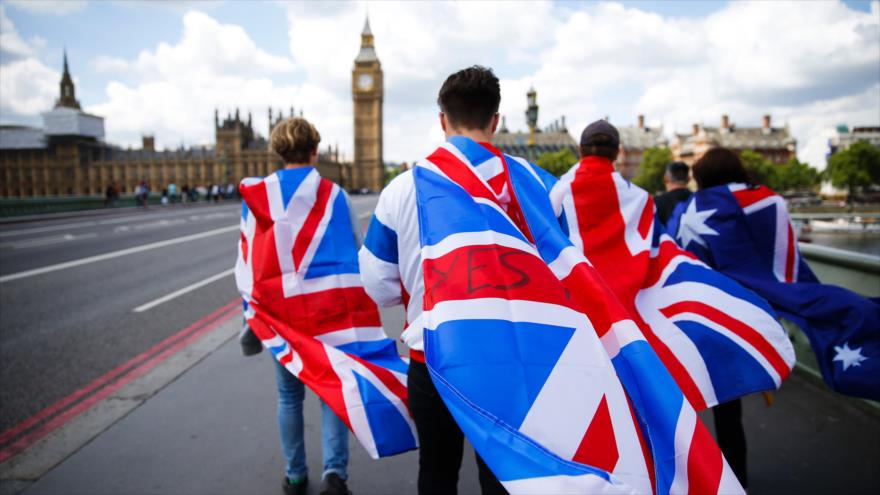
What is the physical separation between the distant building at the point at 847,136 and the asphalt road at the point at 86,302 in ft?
393

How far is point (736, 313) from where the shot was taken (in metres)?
2.72

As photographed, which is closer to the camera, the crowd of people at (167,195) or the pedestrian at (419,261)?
the pedestrian at (419,261)

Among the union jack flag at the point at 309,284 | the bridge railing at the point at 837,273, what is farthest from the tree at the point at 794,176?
the union jack flag at the point at 309,284

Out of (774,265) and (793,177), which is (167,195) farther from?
(793,177)

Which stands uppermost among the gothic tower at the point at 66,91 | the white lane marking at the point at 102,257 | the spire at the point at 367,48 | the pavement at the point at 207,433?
the spire at the point at 367,48

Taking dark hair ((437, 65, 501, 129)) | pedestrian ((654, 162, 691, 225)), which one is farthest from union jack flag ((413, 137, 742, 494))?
pedestrian ((654, 162, 691, 225))

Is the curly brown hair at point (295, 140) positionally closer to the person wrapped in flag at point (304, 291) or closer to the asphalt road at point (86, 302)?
the person wrapped in flag at point (304, 291)

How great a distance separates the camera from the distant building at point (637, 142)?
12025 cm

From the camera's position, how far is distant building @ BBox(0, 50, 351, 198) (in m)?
103

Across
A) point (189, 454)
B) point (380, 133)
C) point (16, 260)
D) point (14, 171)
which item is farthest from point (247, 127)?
point (189, 454)

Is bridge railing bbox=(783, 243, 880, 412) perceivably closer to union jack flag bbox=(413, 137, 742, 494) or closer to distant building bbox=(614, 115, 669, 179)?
union jack flag bbox=(413, 137, 742, 494)

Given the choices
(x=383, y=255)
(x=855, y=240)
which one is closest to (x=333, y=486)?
(x=383, y=255)

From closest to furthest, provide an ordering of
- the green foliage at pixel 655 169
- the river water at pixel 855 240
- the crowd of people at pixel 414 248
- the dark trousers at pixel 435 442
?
the crowd of people at pixel 414 248, the dark trousers at pixel 435 442, the river water at pixel 855 240, the green foliage at pixel 655 169

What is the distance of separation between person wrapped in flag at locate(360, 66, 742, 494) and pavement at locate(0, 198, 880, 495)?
5.99 ft
